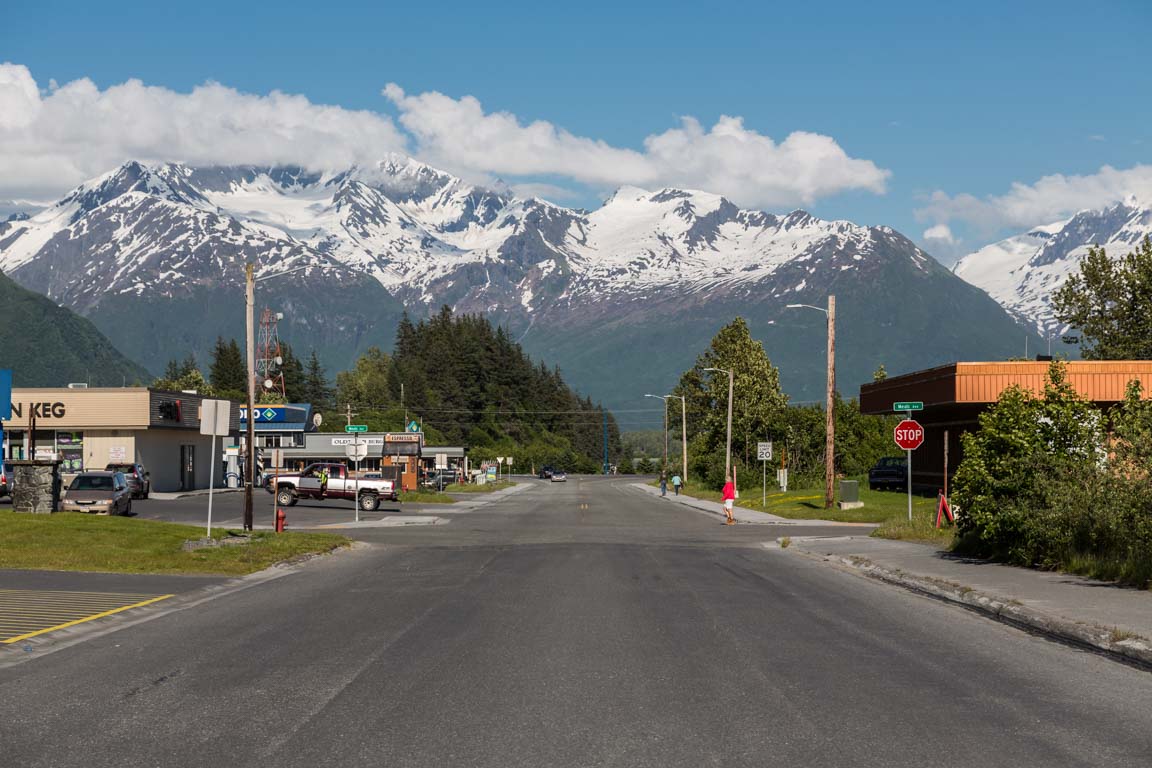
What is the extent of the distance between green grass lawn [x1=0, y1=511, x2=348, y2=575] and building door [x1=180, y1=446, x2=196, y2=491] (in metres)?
41.8

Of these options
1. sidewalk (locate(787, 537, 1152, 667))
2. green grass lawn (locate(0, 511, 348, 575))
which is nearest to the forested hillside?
green grass lawn (locate(0, 511, 348, 575))

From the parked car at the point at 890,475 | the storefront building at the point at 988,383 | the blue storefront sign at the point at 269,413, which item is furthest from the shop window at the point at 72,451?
the storefront building at the point at 988,383

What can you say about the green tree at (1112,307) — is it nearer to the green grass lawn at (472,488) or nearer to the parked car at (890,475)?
the parked car at (890,475)

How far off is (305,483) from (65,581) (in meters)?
37.6

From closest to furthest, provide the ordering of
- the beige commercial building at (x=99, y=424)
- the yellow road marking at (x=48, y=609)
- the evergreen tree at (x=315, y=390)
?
the yellow road marking at (x=48, y=609), the beige commercial building at (x=99, y=424), the evergreen tree at (x=315, y=390)

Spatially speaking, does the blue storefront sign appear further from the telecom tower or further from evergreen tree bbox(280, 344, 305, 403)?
evergreen tree bbox(280, 344, 305, 403)

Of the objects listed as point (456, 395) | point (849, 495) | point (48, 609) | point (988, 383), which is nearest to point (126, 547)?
point (48, 609)

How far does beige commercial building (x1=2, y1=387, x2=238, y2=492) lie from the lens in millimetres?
64500

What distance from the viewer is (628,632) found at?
13578 mm

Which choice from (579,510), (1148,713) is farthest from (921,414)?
(1148,713)

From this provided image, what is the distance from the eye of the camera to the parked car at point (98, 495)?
1571 inches

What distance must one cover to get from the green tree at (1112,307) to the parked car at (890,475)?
33863mm

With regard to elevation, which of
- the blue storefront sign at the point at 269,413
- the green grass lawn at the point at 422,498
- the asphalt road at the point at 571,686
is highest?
the blue storefront sign at the point at 269,413

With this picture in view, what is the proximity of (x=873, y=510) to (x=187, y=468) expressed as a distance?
4351 cm
